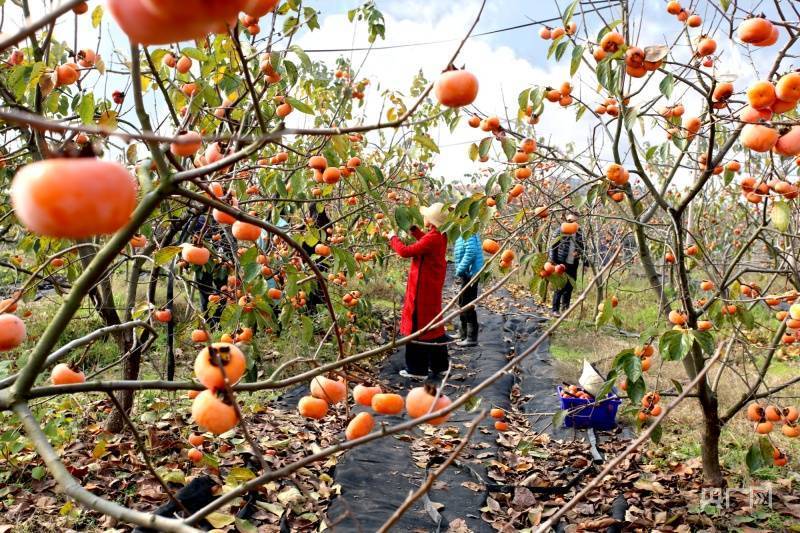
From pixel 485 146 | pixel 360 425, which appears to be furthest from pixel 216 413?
pixel 485 146

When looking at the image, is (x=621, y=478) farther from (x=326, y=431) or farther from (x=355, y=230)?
(x=355, y=230)

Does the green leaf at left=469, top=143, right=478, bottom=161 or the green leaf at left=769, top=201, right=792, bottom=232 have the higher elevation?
the green leaf at left=469, top=143, right=478, bottom=161

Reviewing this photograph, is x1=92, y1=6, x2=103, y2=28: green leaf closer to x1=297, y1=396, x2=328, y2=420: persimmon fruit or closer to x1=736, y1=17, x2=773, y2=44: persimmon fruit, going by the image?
x1=297, y1=396, x2=328, y2=420: persimmon fruit

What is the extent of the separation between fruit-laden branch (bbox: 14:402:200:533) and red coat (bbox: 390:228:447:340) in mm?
4119

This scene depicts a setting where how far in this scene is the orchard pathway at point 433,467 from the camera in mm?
2938

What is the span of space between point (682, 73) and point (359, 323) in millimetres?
4743

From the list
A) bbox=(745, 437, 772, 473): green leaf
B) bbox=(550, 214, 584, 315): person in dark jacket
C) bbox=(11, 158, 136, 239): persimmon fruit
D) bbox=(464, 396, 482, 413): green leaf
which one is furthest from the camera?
bbox=(550, 214, 584, 315): person in dark jacket

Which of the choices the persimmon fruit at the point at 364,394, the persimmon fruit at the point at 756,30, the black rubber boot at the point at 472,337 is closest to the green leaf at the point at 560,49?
the persimmon fruit at the point at 756,30

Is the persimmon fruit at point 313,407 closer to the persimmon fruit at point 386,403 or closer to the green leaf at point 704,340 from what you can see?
the persimmon fruit at point 386,403

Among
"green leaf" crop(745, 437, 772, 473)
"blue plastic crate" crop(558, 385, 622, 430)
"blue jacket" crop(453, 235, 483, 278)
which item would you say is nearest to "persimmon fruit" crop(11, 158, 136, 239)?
"green leaf" crop(745, 437, 772, 473)

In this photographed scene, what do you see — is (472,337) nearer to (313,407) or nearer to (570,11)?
(570,11)

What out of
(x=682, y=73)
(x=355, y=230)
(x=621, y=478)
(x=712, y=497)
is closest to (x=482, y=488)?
(x=621, y=478)

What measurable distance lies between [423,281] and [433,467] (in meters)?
1.90

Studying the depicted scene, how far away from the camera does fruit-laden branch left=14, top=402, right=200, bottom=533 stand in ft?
Answer: 2.38
